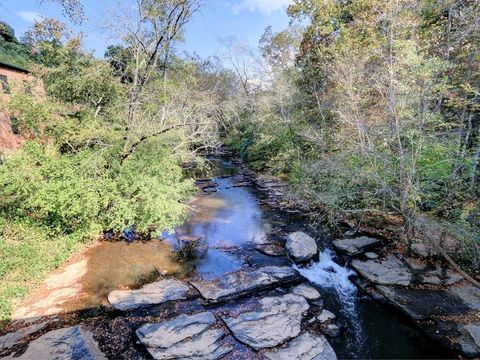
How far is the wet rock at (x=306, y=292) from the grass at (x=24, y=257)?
670cm

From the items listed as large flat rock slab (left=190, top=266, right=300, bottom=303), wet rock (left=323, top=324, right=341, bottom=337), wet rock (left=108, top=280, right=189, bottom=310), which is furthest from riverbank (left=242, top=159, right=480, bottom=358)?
wet rock (left=108, top=280, right=189, bottom=310)

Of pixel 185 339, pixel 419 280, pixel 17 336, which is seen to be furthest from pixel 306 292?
pixel 17 336

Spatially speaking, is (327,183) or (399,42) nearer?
(399,42)

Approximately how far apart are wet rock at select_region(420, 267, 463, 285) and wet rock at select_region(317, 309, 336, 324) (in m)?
2.97

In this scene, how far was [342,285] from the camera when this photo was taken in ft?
26.0

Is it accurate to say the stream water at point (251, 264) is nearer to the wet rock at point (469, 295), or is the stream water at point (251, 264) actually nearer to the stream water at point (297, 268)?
the stream water at point (297, 268)

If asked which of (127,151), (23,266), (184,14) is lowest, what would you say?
(23,266)

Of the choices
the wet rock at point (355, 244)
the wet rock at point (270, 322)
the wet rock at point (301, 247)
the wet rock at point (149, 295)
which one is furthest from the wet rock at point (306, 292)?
the wet rock at point (149, 295)

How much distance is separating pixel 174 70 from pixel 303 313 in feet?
42.0

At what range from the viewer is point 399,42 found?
7090 mm

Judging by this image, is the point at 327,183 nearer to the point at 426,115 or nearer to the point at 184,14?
the point at 426,115

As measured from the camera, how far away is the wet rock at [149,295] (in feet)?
22.2

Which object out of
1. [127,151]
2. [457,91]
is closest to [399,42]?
[457,91]

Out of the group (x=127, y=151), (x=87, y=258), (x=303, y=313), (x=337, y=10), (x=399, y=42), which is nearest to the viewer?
(x=303, y=313)
